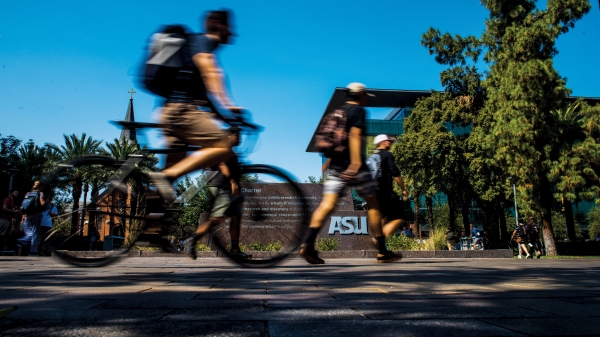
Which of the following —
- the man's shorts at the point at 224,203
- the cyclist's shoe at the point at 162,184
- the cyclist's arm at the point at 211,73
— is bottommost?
the man's shorts at the point at 224,203

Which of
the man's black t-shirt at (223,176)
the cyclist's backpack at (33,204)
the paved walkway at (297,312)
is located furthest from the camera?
the cyclist's backpack at (33,204)

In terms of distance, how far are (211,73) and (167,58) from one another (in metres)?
0.36

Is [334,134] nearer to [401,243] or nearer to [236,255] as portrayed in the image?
[236,255]

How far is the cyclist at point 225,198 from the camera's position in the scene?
419 cm

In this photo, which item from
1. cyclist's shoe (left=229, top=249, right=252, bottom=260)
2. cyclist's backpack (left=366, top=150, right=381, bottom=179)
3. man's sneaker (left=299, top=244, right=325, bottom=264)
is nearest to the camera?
man's sneaker (left=299, top=244, right=325, bottom=264)

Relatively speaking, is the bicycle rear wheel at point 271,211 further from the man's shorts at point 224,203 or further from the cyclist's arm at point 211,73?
the cyclist's arm at point 211,73

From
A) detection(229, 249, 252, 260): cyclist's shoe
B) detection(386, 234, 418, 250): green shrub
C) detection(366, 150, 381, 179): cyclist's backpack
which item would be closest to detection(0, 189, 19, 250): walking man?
detection(229, 249, 252, 260): cyclist's shoe

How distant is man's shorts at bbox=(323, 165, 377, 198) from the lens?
411cm

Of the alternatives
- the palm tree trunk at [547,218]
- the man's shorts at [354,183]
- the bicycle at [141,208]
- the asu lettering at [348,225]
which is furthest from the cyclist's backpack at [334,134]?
the palm tree trunk at [547,218]

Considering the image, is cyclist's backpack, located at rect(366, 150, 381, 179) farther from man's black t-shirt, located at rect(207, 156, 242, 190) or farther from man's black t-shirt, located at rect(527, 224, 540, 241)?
man's black t-shirt, located at rect(527, 224, 540, 241)

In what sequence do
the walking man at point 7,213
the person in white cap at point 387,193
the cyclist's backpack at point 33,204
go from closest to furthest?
the person in white cap at point 387,193 < the cyclist's backpack at point 33,204 < the walking man at point 7,213

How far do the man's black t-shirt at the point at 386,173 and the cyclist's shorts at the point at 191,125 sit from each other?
100.0 inches

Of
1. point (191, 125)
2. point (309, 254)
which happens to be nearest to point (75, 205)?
point (191, 125)

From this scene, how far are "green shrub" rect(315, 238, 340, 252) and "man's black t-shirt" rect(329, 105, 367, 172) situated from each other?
11.8 metres
